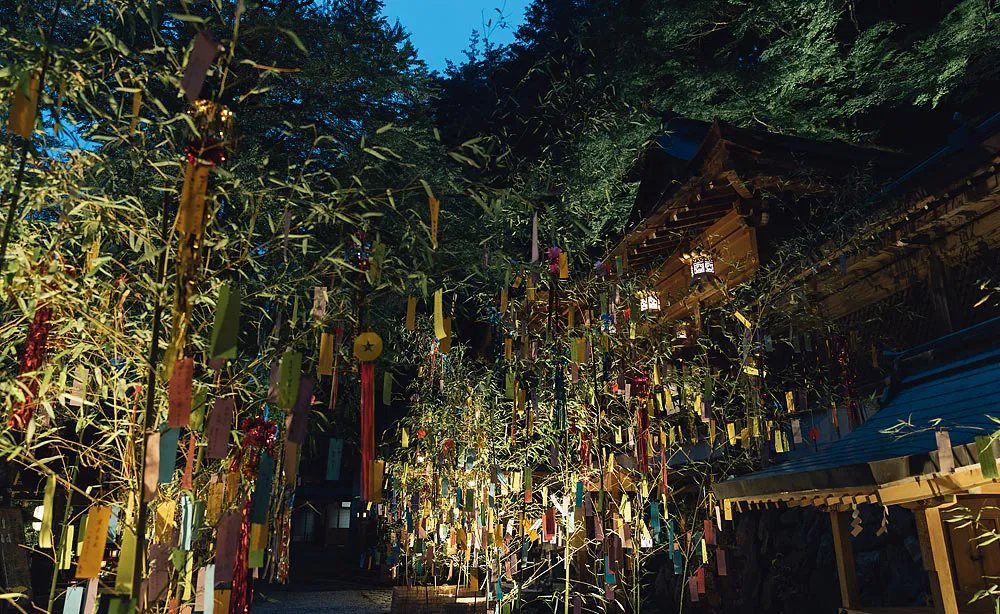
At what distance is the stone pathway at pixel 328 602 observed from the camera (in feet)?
35.9

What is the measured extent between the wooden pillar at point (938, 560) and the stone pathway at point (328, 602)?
8105mm

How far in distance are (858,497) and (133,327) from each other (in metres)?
3.88

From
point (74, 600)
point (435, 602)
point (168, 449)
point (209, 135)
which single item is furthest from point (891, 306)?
point (74, 600)

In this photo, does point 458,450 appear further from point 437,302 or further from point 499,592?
point 437,302

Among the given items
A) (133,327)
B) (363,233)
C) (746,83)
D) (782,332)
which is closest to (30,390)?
(133,327)

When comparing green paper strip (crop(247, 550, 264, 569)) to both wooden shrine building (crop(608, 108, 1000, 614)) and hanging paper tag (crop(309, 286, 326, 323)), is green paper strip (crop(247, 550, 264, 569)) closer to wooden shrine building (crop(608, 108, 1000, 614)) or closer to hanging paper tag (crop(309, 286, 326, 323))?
hanging paper tag (crop(309, 286, 326, 323))

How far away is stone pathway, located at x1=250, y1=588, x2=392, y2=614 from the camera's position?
10953mm

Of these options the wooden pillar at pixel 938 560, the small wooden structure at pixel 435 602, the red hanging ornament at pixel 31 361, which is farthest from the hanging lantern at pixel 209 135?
the small wooden structure at pixel 435 602

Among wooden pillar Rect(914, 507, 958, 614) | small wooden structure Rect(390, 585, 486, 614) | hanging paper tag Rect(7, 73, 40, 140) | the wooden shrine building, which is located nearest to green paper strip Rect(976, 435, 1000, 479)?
the wooden shrine building

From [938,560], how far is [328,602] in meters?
11.0

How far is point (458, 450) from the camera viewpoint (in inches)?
297

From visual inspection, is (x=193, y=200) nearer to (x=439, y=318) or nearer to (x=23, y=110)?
(x=23, y=110)

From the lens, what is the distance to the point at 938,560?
12.8 ft

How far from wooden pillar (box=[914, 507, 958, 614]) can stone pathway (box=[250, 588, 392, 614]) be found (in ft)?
26.6
